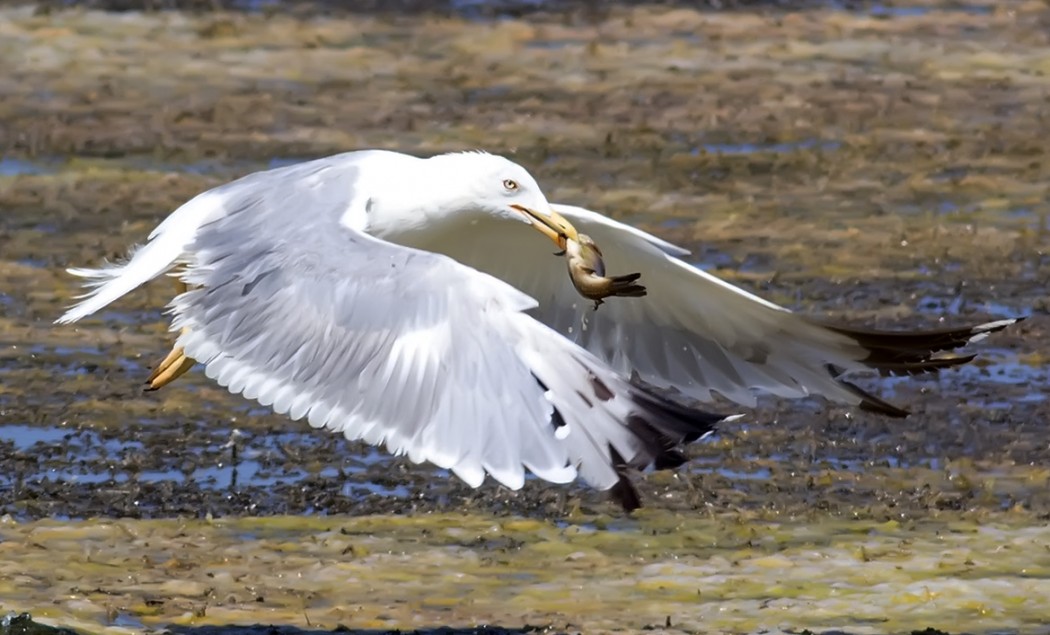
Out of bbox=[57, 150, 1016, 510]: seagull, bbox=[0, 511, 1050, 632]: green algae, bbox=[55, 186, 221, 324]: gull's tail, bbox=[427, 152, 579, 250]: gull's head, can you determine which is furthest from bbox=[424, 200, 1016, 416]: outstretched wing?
bbox=[55, 186, 221, 324]: gull's tail

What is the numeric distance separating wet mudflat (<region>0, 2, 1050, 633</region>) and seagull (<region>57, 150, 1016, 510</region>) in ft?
2.48

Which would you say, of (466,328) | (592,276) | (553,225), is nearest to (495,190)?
(553,225)

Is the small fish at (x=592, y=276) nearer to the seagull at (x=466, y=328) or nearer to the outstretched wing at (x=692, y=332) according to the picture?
the seagull at (x=466, y=328)

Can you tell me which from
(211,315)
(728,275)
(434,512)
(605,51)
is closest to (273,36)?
(605,51)

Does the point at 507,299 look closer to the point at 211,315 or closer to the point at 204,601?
the point at 211,315

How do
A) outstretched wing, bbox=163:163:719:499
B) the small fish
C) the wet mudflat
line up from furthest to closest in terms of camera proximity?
the wet mudflat
the small fish
outstretched wing, bbox=163:163:719:499

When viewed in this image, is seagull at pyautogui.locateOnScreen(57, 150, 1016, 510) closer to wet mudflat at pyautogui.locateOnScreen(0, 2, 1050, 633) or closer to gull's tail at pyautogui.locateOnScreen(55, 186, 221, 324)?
gull's tail at pyautogui.locateOnScreen(55, 186, 221, 324)

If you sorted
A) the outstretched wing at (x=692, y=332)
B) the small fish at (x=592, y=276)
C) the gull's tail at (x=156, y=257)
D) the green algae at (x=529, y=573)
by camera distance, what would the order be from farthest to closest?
1. the gull's tail at (x=156, y=257)
2. the green algae at (x=529, y=573)
3. the outstretched wing at (x=692, y=332)
4. the small fish at (x=592, y=276)

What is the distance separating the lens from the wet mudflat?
6.82 meters

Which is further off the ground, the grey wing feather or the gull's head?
the gull's head

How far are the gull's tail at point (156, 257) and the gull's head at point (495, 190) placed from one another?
77 cm

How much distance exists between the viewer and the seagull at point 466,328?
5500 millimetres

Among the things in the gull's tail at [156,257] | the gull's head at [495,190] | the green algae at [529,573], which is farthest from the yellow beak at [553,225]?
the green algae at [529,573]

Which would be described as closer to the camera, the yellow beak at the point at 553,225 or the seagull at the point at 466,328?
the seagull at the point at 466,328
